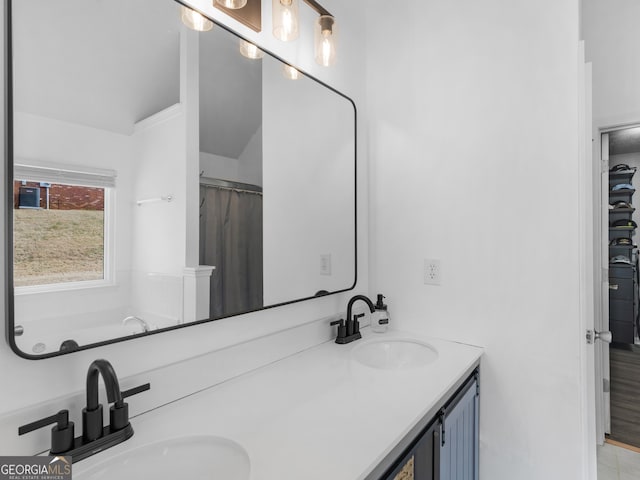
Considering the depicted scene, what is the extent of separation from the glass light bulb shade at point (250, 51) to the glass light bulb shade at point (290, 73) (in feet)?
0.41

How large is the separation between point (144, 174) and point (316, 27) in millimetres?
979

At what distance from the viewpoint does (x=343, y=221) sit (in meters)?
1.68

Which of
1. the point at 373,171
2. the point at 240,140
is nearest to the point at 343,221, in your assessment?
the point at 373,171

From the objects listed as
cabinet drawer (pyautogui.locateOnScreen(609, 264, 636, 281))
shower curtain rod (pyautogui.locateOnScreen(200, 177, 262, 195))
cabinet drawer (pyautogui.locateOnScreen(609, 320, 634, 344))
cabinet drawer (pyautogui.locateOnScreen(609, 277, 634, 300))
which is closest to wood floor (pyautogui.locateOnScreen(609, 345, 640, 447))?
cabinet drawer (pyautogui.locateOnScreen(609, 320, 634, 344))

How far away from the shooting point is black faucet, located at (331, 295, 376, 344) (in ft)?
5.11

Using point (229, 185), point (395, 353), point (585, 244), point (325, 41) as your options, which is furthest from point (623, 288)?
point (229, 185)

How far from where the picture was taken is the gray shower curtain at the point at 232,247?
1105mm

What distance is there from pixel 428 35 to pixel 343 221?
38.3 inches

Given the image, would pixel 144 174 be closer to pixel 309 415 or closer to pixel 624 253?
pixel 309 415

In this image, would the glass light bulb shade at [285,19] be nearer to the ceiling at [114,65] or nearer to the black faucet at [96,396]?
the ceiling at [114,65]

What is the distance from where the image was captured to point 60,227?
0.80 meters

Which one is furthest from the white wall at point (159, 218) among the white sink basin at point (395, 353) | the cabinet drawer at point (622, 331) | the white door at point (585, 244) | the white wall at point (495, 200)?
the cabinet drawer at point (622, 331)

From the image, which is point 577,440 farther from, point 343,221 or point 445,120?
point 445,120

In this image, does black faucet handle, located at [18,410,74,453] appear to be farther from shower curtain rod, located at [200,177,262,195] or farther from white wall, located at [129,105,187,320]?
shower curtain rod, located at [200,177,262,195]
